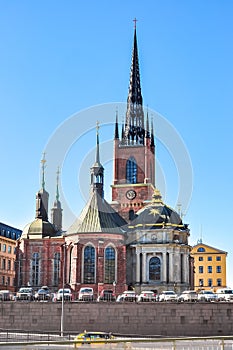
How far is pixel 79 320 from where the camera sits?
6631 cm

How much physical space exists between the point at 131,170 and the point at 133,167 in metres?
0.73

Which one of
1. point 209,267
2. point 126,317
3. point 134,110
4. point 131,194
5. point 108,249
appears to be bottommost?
point 126,317

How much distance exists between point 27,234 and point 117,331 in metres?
39.4

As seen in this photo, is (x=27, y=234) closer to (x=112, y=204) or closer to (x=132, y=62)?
(x=112, y=204)

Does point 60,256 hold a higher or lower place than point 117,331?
higher

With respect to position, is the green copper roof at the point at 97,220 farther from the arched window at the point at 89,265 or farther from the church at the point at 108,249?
the arched window at the point at 89,265

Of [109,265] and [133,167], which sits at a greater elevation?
[133,167]

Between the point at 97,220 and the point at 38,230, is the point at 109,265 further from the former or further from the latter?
the point at 38,230

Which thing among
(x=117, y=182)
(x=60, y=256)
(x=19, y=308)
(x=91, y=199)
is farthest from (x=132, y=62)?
(x=19, y=308)

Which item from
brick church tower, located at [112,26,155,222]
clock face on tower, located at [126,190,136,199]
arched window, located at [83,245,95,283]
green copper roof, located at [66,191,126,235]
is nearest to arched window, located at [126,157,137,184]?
brick church tower, located at [112,26,155,222]

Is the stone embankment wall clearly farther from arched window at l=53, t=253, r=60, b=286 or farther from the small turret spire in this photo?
the small turret spire

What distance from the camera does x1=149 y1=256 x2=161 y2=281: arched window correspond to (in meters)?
89.3

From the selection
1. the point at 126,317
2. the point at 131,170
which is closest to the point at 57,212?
the point at 131,170

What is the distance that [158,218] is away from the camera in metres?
92.5
